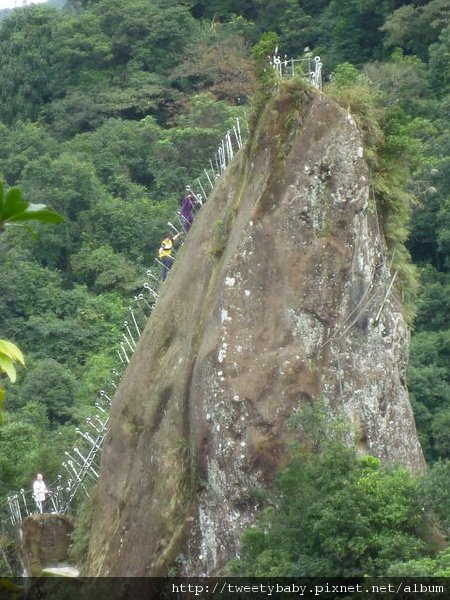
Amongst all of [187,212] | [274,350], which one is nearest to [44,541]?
[274,350]

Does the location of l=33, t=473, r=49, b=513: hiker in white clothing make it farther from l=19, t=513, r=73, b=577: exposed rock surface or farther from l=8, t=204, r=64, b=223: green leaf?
l=8, t=204, r=64, b=223: green leaf

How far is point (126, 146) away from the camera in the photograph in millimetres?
30234

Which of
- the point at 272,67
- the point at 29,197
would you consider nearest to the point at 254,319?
the point at 272,67

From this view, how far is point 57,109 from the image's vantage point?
107ft

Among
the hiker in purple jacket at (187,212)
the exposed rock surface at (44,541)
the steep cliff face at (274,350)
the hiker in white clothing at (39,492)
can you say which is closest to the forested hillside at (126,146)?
the hiker in white clothing at (39,492)

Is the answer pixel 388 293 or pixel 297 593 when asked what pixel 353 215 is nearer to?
pixel 388 293

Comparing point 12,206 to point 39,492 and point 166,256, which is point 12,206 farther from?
point 166,256

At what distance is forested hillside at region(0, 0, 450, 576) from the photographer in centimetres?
2217

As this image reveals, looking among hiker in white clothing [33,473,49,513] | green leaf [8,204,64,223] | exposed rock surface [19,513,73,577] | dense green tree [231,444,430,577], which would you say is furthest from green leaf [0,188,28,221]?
hiker in white clothing [33,473,49,513]

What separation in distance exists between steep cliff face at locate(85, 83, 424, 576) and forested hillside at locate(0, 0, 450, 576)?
413 centimetres

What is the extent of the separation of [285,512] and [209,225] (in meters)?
3.41

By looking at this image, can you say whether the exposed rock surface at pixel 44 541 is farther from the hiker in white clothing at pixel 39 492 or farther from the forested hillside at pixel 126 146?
the forested hillside at pixel 126 146

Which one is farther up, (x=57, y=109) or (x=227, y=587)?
(x=57, y=109)

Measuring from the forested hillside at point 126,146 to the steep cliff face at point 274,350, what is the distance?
413 centimetres
